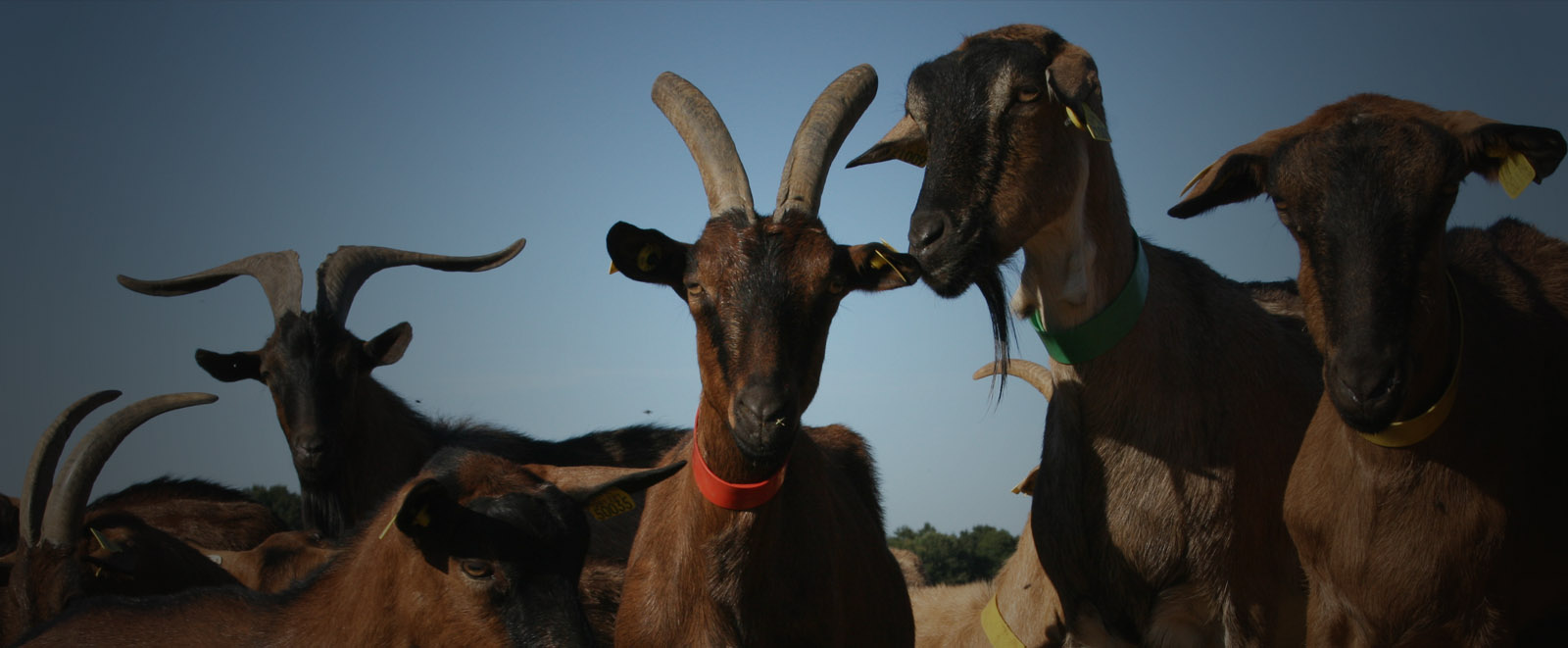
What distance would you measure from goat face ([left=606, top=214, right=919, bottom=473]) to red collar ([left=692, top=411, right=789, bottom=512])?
6.0 inches

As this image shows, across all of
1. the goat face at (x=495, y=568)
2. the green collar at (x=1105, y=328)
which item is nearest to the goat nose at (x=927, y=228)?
A: the green collar at (x=1105, y=328)

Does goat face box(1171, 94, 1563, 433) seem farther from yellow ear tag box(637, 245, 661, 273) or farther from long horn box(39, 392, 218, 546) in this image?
long horn box(39, 392, 218, 546)

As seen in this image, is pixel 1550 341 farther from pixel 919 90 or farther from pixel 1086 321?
pixel 919 90

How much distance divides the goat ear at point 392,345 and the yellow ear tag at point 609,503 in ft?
11.6

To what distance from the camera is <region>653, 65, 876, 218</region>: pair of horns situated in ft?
16.8

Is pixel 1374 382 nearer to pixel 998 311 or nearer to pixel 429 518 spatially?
pixel 998 311

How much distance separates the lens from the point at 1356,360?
3.65m

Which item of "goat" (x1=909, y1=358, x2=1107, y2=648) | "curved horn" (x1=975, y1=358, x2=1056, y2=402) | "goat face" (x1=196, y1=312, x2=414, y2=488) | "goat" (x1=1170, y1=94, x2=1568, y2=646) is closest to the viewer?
"goat" (x1=1170, y1=94, x2=1568, y2=646)

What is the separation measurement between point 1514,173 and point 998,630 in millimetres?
2976

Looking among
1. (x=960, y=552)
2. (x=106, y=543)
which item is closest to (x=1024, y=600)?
(x=106, y=543)

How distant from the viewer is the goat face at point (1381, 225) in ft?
12.0

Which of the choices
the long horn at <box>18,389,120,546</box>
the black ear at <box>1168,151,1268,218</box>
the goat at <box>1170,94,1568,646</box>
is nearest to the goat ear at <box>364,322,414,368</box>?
the long horn at <box>18,389,120,546</box>

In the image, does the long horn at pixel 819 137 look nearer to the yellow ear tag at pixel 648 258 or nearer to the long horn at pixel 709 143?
the long horn at pixel 709 143

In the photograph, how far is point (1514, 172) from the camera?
3.89 m
